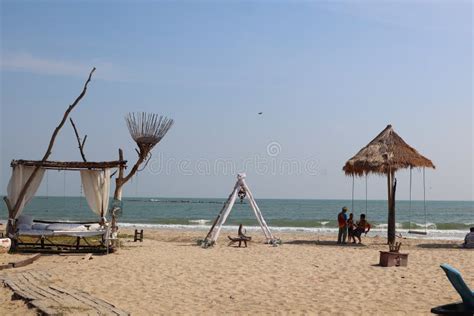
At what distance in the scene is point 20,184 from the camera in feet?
43.2

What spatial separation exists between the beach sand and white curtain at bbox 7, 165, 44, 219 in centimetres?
158

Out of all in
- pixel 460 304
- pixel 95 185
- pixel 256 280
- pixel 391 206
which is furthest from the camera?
pixel 391 206

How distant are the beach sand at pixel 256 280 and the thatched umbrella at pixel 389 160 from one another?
8.08ft

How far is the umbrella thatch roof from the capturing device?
16.0 meters

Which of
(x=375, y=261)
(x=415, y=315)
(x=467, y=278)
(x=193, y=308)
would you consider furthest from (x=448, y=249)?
(x=193, y=308)

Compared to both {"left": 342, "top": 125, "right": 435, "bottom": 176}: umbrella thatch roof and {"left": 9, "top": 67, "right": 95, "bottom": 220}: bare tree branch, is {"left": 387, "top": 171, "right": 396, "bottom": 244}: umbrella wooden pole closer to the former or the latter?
{"left": 342, "top": 125, "right": 435, "bottom": 176}: umbrella thatch roof

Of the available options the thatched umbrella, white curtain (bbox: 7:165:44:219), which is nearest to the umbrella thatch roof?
the thatched umbrella

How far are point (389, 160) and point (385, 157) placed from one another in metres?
0.17

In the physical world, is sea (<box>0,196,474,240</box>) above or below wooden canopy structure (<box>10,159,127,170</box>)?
below

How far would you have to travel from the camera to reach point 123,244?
50.9 feet

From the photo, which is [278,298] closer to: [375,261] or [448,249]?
[375,261]

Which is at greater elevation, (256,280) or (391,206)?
(391,206)

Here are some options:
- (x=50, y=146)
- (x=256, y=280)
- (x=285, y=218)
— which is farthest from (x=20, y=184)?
(x=285, y=218)

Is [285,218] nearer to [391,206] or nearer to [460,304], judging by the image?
[391,206]
